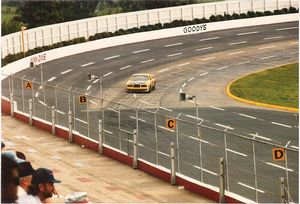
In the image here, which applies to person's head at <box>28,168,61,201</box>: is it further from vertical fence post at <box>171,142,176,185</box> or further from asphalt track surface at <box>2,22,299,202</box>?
vertical fence post at <box>171,142,176,185</box>

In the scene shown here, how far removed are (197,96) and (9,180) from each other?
44.5 meters

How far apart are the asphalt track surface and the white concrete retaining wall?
925mm

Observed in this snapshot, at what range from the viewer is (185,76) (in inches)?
2485

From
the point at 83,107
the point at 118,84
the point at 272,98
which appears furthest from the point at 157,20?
the point at 83,107

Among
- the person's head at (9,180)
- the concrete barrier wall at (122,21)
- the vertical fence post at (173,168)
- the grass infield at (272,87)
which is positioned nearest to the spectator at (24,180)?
the person's head at (9,180)

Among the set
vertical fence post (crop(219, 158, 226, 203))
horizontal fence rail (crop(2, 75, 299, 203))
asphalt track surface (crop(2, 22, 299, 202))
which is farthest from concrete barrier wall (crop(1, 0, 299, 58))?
vertical fence post (crop(219, 158, 226, 203))

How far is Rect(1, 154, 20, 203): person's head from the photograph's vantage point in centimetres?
1007

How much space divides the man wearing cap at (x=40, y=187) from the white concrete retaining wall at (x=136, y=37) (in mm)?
51858

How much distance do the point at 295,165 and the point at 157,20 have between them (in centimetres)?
5195

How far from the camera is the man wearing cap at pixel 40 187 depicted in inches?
433

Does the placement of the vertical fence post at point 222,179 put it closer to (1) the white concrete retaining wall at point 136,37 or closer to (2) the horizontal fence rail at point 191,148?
(2) the horizontal fence rail at point 191,148

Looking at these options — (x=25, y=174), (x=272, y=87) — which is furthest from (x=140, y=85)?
(x=25, y=174)

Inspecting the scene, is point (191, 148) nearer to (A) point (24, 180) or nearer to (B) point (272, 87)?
(A) point (24, 180)

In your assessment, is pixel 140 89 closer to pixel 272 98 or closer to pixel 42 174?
pixel 272 98
